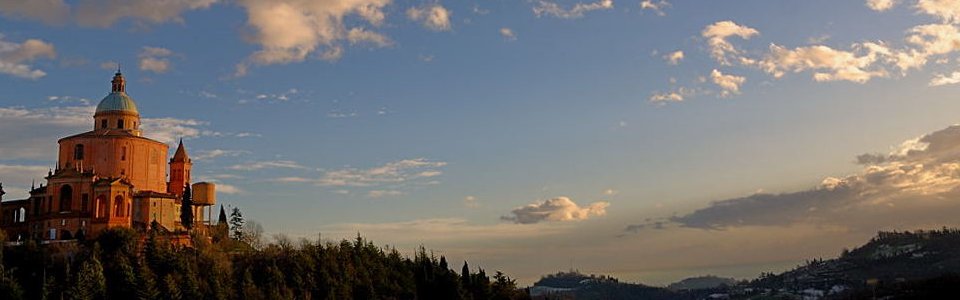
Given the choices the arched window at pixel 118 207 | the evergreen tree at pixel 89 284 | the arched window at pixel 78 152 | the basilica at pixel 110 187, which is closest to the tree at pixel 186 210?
the basilica at pixel 110 187

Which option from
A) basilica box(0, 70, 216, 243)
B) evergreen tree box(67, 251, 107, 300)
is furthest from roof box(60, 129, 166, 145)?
evergreen tree box(67, 251, 107, 300)

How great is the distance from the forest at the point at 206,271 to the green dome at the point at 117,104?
16.8 m

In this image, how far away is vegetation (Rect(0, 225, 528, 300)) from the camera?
76188 mm

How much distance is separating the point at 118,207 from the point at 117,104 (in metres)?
15.3

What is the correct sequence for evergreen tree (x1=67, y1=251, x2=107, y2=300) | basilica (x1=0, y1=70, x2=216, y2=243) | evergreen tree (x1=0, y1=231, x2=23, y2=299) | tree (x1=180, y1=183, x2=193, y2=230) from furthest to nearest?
tree (x1=180, y1=183, x2=193, y2=230) < basilica (x1=0, y1=70, x2=216, y2=243) < evergreen tree (x1=0, y1=231, x2=23, y2=299) < evergreen tree (x1=67, y1=251, x2=107, y2=300)

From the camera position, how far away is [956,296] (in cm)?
15300

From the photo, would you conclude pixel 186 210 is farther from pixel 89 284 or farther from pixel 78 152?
pixel 89 284

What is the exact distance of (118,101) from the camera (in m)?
96.1

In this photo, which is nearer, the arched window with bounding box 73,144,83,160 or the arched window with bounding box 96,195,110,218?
the arched window with bounding box 96,195,110,218

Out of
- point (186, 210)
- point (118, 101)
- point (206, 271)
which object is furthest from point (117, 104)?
point (206, 271)

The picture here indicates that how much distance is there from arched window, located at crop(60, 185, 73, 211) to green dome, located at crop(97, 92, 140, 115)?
1199cm

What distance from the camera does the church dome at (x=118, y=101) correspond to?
314ft

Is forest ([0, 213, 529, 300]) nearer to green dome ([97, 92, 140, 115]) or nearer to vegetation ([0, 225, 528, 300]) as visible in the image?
vegetation ([0, 225, 528, 300])

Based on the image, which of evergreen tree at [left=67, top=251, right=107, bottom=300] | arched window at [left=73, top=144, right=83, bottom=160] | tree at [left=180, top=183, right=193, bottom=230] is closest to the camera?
evergreen tree at [left=67, top=251, right=107, bottom=300]
